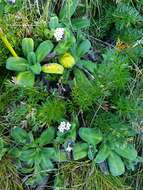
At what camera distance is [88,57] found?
2.11m

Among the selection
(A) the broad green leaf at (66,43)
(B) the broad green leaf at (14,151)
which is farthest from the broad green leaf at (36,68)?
(B) the broad green leaf at (14,151)

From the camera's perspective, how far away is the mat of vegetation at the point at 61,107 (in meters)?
1.89

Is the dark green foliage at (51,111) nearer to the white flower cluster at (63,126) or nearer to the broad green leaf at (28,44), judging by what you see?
the white flower cluster at (63,126)

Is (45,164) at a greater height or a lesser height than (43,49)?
lesser

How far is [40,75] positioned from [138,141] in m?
0.55

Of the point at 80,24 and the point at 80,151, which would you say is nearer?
the point at 80,151

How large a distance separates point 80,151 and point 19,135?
27cm

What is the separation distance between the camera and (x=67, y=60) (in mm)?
1920

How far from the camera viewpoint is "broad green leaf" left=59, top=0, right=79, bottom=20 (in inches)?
79.3

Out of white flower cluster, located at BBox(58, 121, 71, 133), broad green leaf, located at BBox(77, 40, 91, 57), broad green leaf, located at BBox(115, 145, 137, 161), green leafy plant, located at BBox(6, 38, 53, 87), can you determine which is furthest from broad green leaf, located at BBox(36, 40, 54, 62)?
broad green leaf, located at BBox(115, 145, 137, 161)

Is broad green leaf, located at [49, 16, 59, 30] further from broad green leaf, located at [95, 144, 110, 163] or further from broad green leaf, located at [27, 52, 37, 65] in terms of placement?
broad green leaf, located at [95, 144, 110, 163]

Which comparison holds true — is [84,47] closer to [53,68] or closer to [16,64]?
[53,68]

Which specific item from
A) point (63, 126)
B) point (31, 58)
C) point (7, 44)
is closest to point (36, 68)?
point (31, 58)

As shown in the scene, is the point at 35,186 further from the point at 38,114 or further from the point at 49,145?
the point at 38,114
